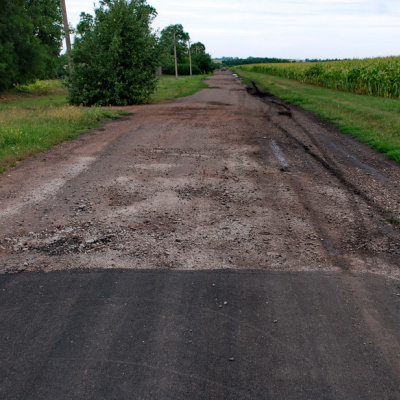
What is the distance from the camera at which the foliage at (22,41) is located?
26609mm

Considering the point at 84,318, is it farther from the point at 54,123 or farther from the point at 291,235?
the point at 54,123

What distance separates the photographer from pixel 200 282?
384 centimetres

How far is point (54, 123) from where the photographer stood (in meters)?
12.7

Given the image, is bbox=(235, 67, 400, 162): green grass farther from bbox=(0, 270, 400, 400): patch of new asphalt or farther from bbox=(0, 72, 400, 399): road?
bbox=(0, 270, 400, 400): patch of new asphalt

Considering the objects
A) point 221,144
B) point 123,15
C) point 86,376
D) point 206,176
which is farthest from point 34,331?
point 123,15

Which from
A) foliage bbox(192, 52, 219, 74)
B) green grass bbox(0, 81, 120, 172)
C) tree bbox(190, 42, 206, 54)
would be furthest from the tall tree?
tree bbox(190, 42, 206, 54)

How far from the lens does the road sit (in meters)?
2.70

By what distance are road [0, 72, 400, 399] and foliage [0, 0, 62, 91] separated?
2264cm

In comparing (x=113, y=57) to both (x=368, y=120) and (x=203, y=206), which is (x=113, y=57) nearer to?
(x=368, y=120)

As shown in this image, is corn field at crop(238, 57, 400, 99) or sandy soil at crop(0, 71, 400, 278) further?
corn field at crop(238, 57, 400, 99)

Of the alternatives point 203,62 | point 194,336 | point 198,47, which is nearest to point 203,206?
point 194,336

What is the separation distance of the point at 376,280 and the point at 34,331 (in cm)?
318

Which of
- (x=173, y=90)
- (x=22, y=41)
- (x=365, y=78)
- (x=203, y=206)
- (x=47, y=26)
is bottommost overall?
(x=203, y=206)

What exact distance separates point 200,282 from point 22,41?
3004cm
